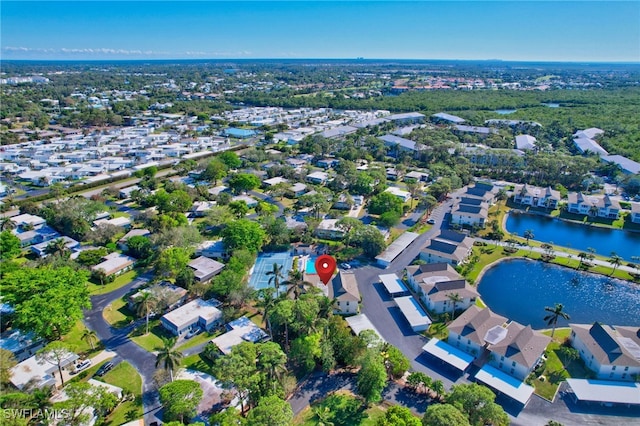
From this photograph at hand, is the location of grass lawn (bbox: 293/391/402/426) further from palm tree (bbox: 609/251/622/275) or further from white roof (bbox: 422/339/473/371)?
palm tree (bbox: 609/251/622/275)

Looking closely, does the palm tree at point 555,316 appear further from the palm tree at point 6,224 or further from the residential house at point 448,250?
the palm tree at point 6,224

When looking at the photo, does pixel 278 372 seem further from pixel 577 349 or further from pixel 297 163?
pixel 297 163

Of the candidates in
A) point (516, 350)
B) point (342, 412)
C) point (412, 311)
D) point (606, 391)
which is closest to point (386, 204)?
point (412, 311)

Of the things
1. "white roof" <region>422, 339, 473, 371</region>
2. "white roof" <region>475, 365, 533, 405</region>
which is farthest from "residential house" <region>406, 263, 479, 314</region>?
"white roof" <region>475, 365, 533, 405</region>

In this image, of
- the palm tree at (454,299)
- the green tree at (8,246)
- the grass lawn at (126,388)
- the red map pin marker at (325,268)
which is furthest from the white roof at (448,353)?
the green tree at (8,246)

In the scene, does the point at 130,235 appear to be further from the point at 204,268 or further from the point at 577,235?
the point at 577,235
